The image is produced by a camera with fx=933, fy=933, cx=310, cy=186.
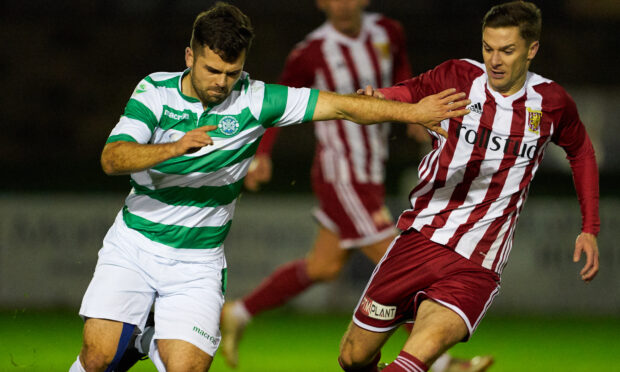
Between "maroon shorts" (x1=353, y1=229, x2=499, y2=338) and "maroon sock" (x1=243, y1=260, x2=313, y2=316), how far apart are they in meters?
2.03

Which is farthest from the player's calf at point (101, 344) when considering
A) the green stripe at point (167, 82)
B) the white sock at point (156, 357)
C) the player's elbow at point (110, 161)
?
the green stripe at point (167, 82)

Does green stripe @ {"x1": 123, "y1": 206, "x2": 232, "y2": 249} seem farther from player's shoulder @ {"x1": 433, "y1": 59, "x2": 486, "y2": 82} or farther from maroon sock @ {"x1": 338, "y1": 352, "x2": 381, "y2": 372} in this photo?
player's shoulder @ {"x1": 433, "y1": 59, "x2": 486, "y2": 82}

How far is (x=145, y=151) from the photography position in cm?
381

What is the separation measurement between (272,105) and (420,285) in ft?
3.62

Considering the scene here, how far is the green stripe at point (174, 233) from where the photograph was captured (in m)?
4.35

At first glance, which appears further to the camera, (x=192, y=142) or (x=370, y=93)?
(x=370, y=93)

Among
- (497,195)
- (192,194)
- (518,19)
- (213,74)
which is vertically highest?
(518,19)

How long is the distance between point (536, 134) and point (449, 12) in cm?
670

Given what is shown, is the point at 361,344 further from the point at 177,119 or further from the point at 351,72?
the point at 351,72

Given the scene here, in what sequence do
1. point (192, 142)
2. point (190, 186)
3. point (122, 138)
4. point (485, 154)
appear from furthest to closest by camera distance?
point (485, 154) < point (190, 186) < point (122, 138) < point (192, 142)

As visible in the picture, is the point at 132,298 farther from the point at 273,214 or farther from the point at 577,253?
the point at 273,214

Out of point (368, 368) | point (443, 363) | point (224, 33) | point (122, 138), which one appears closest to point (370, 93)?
point (224, 33)

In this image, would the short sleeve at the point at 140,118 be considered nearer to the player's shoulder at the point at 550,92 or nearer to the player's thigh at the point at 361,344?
the player's thigh at the point at 361,344

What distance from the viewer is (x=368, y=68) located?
6.75 metres
